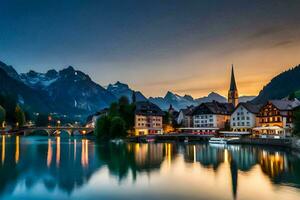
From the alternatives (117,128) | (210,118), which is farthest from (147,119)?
(117,128)

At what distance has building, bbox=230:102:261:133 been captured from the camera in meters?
122

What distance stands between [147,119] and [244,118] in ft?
130

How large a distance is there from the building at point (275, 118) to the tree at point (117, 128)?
42397 mm

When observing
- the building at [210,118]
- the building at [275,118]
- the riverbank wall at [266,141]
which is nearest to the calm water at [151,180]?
the riverbank wall at [266,141]

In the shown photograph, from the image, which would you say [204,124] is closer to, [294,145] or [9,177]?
[294,145]

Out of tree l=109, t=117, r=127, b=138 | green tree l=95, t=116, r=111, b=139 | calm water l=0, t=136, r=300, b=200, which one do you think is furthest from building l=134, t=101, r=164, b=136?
calm water l=0, t=136, r=300, b=200

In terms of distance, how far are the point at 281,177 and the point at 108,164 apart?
25.8 meters

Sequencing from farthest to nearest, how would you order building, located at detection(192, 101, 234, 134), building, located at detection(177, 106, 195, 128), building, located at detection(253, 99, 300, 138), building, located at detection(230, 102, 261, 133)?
building, located at detection(177, 106, 195, 128)
building, located at detection(192, 101, 234, 134)
building, located at detection(230, 102, 261, 133)
building, located at detection(253, 99, 300, 138)

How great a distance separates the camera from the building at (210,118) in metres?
137

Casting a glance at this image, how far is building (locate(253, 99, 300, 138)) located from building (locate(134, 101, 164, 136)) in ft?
150

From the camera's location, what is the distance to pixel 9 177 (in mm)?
41688

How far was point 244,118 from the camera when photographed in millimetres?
124312

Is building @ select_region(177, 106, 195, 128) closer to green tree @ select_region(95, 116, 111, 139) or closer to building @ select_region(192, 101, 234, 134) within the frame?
building @ select_region(192, 101, 234, 134)

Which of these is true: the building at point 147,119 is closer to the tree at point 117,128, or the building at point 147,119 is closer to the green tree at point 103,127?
the green tree at point 103,127
